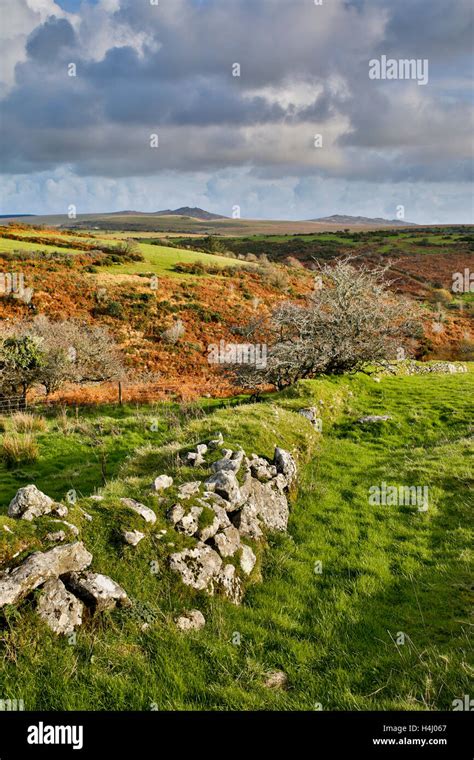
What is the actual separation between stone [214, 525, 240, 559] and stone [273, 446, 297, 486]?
116 inches

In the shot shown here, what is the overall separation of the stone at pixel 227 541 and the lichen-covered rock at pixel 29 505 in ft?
7.76

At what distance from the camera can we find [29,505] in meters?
5.84

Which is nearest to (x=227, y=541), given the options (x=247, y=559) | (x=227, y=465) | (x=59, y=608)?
(x=247, y=559)

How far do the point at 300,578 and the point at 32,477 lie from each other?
8831 mm

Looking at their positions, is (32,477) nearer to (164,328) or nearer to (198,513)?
(198,513)

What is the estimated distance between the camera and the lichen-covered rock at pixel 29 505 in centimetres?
576

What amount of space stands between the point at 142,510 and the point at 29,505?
155cm

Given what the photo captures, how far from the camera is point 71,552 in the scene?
5.45m

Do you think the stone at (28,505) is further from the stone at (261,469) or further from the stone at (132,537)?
the stone at (261,469)

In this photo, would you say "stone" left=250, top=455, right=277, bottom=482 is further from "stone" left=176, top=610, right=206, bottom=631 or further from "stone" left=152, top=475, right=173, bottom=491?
"stone" left=176, top=610, right=206, bottom=631

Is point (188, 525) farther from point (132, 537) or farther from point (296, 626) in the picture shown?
point (296, 626)

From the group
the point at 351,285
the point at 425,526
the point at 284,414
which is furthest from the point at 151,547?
the point at 351,285

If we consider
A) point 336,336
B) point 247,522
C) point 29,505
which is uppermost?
point 336,336

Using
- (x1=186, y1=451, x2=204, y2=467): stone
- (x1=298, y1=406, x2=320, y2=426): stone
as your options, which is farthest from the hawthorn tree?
(x1=186, y1=451, x2=204, y2=467): stone
